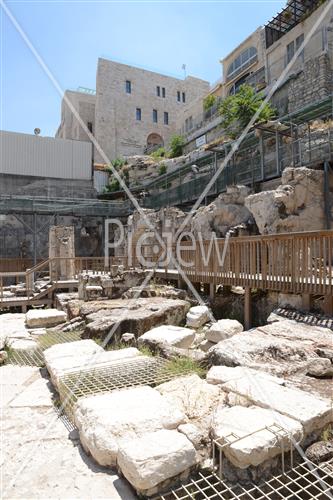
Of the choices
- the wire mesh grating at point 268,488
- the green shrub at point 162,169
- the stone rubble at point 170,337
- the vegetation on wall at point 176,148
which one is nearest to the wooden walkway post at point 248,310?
the stone rubble at point 170,337

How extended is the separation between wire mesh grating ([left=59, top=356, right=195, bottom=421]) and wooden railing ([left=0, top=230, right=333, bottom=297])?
3620 mm

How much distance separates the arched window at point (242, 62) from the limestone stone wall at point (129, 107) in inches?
370

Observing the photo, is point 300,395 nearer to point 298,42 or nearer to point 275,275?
point 275,275

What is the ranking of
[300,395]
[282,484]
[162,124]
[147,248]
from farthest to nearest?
1. [162,124]
2. [147,248]
3. [300,395]
4. [282,484]

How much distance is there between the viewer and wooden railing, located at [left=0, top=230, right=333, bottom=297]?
639 centimetres

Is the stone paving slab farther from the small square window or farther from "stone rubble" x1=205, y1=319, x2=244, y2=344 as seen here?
the small square window

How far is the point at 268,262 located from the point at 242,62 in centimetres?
3442

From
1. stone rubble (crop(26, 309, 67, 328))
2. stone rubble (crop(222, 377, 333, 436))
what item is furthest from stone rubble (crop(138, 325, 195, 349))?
stone rubble (crop(26, 309, 67, 328))

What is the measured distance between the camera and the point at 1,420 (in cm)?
314

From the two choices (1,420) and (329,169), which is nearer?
(1,420)

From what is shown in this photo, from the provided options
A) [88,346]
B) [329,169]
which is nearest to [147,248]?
[329,169]

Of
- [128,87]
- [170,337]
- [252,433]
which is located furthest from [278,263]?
[128,87]

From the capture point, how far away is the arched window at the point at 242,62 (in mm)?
33584

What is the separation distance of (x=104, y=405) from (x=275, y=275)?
210 inches
